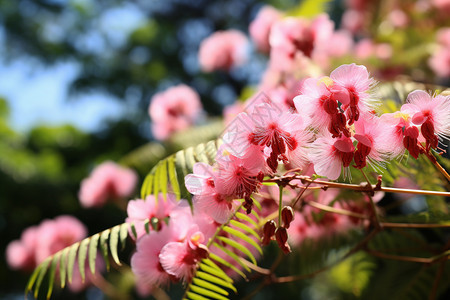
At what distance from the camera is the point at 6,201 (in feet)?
11.5

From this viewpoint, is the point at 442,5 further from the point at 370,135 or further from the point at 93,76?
the point at 93,76

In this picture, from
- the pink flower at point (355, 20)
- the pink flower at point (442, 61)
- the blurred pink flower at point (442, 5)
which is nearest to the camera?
the pink flower at point (442, 61)

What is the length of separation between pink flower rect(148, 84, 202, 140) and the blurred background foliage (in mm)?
1484

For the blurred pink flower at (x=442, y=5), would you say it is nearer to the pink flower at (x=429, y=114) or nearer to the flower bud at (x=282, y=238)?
the pink flower at (x=429, y=114)

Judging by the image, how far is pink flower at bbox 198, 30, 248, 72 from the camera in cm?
197

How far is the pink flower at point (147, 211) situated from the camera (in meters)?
0.65

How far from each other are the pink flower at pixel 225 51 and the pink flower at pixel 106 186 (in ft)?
2.15

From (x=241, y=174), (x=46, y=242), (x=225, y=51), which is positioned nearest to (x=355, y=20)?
(x=225, y=51)

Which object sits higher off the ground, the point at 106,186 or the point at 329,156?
the point at 329,156

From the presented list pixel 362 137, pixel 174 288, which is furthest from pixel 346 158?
pixel 174 288

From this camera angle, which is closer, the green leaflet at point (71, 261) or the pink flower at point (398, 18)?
the green leaflet at point (71, 261)

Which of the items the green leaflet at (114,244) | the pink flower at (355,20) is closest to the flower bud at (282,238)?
the green leaflet at (114,244)

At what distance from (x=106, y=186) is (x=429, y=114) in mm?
1345

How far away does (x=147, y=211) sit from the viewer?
66 cm
